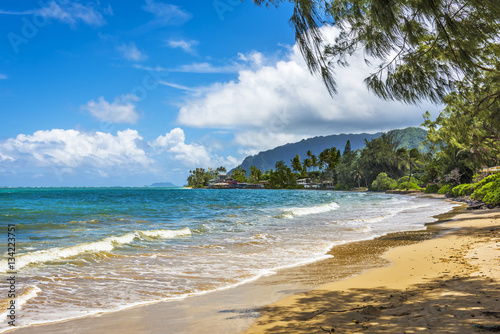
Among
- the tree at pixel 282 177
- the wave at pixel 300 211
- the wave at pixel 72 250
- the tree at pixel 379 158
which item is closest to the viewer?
the wave at pixel 72 250

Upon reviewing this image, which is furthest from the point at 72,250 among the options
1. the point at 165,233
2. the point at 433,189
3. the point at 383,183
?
the point at 383,183

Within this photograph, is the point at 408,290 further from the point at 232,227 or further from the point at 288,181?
the point at 288,181

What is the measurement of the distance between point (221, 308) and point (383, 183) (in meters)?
83.9

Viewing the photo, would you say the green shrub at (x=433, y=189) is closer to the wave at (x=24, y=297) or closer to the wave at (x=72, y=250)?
the wave at (x=72, y=250)

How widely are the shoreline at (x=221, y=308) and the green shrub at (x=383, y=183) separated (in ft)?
258

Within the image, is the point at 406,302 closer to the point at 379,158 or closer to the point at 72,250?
the point at 72,250

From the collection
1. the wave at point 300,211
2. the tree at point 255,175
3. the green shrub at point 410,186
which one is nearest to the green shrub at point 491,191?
the wave at point 300,211

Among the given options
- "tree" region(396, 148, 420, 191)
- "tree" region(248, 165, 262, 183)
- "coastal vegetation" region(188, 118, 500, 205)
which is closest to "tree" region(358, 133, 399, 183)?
"coastal vegetation" region(188, 118, 500, 205)

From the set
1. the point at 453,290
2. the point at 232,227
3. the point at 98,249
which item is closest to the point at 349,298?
the point at 453,290

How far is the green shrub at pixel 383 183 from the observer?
81.4 meters

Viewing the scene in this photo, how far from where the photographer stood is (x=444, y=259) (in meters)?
7.87

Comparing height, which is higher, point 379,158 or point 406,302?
point 379,158

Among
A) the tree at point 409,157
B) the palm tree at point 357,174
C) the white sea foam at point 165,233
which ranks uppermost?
the tree at point 409,157

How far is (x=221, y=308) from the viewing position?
530cm
